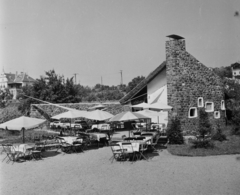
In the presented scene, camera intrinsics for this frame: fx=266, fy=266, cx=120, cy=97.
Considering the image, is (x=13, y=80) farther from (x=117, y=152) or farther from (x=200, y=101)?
(x=117, y=152)

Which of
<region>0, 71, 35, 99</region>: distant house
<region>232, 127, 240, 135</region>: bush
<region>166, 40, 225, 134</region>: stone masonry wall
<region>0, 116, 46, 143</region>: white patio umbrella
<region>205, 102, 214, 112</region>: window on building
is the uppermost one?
<region>0, 71, 35, 99</region>: distant house

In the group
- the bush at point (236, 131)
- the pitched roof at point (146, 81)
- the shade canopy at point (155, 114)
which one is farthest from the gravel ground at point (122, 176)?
the pitched roof at point (146, 81)

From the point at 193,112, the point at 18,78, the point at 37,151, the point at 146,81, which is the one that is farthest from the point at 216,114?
the point at 18,78

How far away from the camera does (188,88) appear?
1752 centimetres

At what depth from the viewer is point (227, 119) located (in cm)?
2058

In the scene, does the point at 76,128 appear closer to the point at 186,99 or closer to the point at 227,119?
the point at 186,99

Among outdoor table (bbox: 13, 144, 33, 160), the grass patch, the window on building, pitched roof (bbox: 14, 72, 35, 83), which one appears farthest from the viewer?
pitched roof (bbox: 14, 72, 35, 83)

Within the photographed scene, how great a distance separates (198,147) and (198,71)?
7.26 meters

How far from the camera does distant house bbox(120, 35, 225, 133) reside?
1719 cm

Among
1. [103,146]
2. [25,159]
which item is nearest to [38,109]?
[103,146]

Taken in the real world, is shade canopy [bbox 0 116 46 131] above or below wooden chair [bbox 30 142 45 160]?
above

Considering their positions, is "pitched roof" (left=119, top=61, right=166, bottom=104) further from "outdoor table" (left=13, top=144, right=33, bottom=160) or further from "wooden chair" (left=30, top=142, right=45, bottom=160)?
"outdoor table" (left=13, top=144, right=33, bottom=160)

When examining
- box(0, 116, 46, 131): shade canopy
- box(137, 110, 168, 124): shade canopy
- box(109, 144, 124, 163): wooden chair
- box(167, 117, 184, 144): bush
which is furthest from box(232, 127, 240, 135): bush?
box(0, 116, 46, 131): shade canopy

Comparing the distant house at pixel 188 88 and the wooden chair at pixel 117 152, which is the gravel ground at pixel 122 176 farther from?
the distant house at pixel 188 88
